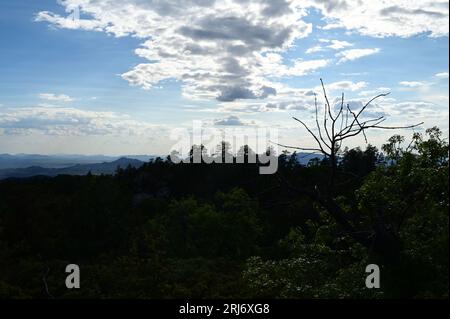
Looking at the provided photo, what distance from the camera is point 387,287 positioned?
10570 millimetres

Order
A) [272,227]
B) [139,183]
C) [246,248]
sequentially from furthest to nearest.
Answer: [139,183], [272,227], [246,248]

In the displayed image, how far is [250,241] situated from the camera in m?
42.9

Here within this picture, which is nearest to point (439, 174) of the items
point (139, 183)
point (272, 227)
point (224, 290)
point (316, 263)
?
point (316, 263)

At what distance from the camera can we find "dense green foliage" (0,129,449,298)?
35.3 ft

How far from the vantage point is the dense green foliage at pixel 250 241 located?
10.8 m
